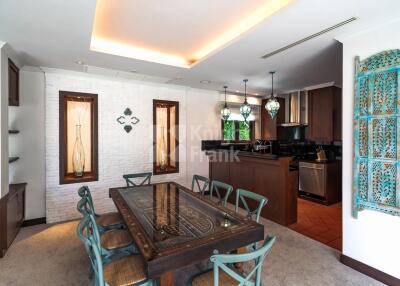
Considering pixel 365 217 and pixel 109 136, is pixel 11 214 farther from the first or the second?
pixel 365 217

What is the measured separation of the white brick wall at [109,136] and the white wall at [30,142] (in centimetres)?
10

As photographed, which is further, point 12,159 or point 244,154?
point 244,154

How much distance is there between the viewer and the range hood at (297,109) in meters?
5.11

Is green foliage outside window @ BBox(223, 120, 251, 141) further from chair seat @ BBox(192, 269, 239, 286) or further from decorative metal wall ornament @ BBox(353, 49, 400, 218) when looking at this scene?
chair seat @ BBox(192, 269, 239, 286)

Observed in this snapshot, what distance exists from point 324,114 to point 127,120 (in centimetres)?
416

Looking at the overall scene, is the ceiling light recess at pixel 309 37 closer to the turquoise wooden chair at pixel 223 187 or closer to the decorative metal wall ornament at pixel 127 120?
the turquoise wooden chair at pixel 223 187

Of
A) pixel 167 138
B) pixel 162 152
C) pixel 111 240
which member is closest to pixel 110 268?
pixel 111 240

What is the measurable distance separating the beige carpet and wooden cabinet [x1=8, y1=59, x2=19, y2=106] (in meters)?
1.96

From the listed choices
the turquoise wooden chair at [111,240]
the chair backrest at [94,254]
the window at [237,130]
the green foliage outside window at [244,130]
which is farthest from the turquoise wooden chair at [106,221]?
the green foliage outside window at [244,130]

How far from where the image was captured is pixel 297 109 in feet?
17.4

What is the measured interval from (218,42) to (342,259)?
120 inches

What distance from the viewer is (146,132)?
4.40 metres

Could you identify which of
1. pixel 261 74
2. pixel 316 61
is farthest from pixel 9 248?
pixel 316 61

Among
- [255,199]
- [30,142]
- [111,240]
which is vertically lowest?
[111,240]
